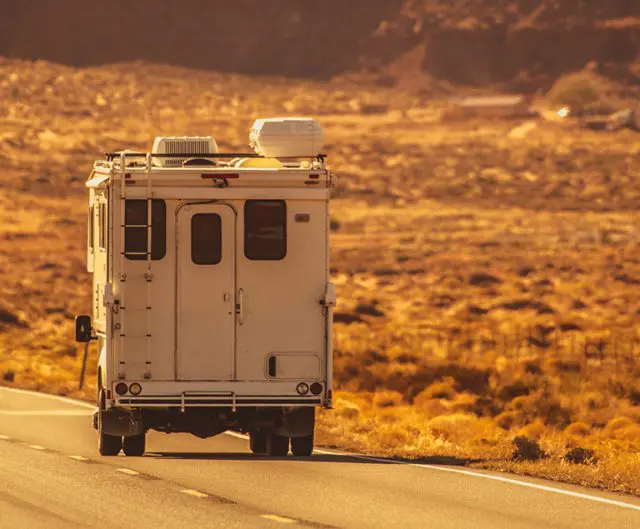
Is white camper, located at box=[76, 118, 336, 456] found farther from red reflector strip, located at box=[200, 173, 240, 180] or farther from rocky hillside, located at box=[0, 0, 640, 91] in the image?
rocky hillside, located at box=[0, 0, 640, 91]

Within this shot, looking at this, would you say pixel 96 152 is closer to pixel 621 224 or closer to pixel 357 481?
pixel 621 224

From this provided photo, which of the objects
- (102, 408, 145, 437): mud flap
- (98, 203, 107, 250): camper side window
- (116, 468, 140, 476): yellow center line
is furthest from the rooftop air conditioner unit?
(116, 468, 140, 476): yellow center line

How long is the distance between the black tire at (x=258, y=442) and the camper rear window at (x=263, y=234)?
230 cm

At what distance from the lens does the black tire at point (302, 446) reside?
17.1m

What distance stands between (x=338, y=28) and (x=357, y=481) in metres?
130

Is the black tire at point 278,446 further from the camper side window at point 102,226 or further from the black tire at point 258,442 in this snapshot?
the camper side window at point 102,226

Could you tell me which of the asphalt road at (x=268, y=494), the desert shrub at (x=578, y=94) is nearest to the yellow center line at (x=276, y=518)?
the asphalt road at (x=268, y=494)

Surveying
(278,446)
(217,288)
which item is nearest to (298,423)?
(278,446)

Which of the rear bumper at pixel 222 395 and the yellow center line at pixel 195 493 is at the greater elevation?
the rear bumper at pixel 222 395

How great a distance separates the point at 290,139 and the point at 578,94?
340 ft

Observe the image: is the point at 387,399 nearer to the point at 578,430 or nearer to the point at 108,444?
the point at 578,430

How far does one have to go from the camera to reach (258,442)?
1809 cm

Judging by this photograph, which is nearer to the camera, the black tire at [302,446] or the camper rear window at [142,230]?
the camper rear window at [142,230]

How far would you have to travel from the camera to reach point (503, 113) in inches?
4412
